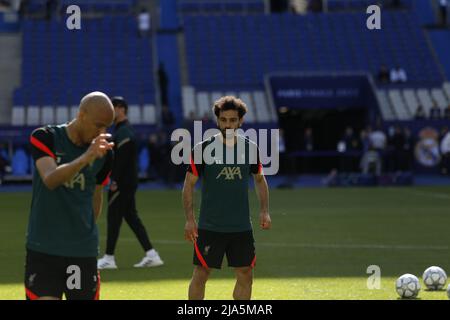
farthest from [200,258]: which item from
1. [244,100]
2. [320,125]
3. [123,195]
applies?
[320,125]

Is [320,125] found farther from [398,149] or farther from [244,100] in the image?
[398,149]

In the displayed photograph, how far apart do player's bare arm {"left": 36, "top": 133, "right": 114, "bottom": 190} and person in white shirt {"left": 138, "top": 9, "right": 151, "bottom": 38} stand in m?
39.2

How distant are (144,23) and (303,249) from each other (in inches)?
1246

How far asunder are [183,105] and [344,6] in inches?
503

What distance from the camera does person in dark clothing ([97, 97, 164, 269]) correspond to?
12992 millimetres

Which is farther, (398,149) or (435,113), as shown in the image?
(435,113)

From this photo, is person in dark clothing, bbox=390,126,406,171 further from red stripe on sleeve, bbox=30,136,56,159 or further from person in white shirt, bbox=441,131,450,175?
red stripe on sleeve, bbox=30,136,56,159

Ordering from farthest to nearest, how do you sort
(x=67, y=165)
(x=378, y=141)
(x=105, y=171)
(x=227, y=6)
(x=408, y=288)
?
(x=227, y=6)
(x=378, y=141)
(x=408, y=288)
(x=105, y=171)
(x=67, y=165)

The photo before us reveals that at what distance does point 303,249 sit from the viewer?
1504cm

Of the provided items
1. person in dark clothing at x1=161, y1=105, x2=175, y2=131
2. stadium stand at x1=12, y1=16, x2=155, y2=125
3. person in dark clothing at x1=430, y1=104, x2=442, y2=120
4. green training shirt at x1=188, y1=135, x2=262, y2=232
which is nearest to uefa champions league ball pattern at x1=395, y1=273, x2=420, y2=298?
green training shirt at x1=188, y1=135, x2=262, y2=232

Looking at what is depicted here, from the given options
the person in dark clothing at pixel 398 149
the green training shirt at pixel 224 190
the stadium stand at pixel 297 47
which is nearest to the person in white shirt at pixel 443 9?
the stadium stand at pixel 297 47

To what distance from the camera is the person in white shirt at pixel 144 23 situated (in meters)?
45.1

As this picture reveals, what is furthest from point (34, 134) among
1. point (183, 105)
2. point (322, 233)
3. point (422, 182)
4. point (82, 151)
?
point (183, 105)

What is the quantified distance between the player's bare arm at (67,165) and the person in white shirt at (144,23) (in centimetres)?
3921
